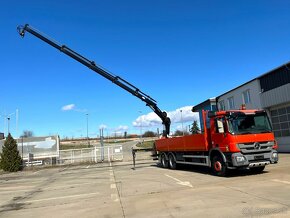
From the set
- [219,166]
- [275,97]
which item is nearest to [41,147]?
[275,97]

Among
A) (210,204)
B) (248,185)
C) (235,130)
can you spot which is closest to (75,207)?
(210,204)

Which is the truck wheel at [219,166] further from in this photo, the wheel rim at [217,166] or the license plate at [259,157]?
the license plate at [259,157]

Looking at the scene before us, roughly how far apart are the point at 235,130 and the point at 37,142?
98.2 feet

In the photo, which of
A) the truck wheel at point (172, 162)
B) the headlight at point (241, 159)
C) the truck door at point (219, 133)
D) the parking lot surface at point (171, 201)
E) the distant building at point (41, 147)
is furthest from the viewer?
the distant building at point (41, 147)

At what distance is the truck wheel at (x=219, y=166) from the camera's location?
1559 cm

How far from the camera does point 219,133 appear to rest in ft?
52.1

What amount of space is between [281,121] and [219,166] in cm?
1617

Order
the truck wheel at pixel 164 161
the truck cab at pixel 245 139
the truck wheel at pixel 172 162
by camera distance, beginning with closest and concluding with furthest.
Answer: the truck cab at pixel 245 139 → the truck wheel at pixel 172 162 → the truck wheel at pixel 164 161

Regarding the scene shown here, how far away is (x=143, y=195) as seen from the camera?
39.8 ft

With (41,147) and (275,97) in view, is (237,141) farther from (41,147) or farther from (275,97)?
(41,147)

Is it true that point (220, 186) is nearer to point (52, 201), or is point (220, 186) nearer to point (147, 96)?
point (52, 201)

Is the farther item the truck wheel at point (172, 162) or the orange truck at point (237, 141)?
the truck wheel at point (172, 162)

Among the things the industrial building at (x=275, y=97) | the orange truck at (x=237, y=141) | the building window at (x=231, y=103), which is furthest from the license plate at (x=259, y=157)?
the building window at (x=231, y=103)

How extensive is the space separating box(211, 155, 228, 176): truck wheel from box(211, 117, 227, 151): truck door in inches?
23.2
